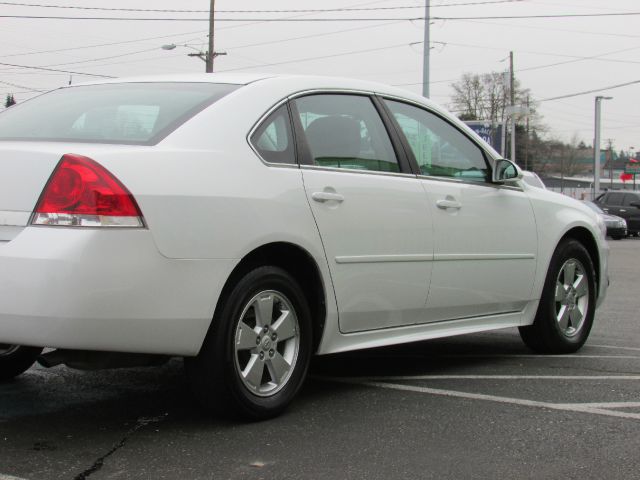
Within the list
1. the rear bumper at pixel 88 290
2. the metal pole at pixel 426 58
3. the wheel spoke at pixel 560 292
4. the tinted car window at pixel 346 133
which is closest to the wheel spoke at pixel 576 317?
the wheel spoke at pixel 560 292

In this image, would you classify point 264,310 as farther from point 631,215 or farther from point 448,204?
point 631,215

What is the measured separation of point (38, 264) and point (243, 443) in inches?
43.7

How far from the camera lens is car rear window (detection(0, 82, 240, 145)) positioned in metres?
4.06

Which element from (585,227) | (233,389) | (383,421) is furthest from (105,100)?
(585,227)

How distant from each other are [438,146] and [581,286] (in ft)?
5.34

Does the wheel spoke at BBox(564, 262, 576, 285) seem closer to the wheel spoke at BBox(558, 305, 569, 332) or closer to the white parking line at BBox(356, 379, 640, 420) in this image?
the wheel spoke at BBox(558, 305, 569, 332)

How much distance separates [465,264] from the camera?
534cm

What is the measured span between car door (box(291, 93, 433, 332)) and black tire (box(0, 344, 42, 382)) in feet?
5.78

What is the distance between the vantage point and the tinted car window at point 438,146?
5.28 meters

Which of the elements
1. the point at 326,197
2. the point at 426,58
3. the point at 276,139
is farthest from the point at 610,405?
the point at 426,58

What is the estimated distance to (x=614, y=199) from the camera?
117 ft

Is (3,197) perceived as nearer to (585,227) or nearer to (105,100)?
(105,100)

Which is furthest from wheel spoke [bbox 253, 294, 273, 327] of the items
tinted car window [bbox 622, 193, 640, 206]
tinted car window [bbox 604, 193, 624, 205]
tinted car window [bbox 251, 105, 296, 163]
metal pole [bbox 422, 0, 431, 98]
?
tinted car window [bbox 604, 193, 624, 205]

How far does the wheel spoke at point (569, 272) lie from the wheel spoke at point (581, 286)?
39 millimetres
